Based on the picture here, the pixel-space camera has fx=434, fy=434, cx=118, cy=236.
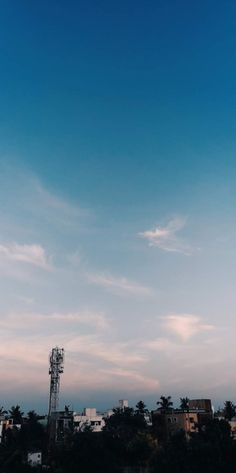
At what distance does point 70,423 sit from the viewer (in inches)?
3632

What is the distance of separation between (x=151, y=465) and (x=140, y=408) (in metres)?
39.2

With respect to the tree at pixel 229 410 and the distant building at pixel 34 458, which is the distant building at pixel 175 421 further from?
the distant building at pixel 34 458

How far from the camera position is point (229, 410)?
89.9 metres

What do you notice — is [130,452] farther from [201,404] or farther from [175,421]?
[201,404]

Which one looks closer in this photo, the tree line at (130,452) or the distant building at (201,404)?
the tree line at (130,452)

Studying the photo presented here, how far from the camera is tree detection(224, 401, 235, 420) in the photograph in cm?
8912

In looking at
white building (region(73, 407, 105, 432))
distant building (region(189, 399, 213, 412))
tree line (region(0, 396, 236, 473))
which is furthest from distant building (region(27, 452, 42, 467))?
distant building (region(189, 399, 213, 412))

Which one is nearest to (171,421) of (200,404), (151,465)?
(200,404)

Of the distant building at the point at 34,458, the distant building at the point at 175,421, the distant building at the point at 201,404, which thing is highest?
the distant building at the point at 201,404

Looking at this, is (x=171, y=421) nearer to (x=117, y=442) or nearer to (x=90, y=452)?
(x=117, y=442)

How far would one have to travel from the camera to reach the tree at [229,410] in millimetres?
89125

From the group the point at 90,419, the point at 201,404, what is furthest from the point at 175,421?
the point at 90,419

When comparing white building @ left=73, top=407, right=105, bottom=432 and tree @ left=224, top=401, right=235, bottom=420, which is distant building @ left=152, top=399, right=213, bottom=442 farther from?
white building @ left=73, top=407, right=105, bottom=432

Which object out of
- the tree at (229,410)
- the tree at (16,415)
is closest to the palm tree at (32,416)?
the tree at (16,415)
